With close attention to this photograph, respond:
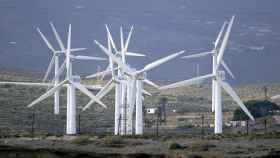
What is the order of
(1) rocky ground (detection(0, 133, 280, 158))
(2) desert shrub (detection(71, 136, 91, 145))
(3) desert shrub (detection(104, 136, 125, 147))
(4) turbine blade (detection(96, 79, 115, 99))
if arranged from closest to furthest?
(1) rocky ground (detection(0, 133, 280, 158)), (3) desert shrub (detection(104, 136, 125, 147)), (2) desert shrub (detection(71, 136, 91, 145)), (4) turbine blade (detection(96, 79, 115, 99))

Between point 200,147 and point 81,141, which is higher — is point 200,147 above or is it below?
below

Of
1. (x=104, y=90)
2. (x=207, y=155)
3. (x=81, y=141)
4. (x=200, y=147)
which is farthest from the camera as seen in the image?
(x=104, y=90)

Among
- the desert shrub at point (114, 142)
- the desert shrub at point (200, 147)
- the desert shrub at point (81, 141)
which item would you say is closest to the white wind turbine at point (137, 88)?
the desert shrub at point (81, 141)

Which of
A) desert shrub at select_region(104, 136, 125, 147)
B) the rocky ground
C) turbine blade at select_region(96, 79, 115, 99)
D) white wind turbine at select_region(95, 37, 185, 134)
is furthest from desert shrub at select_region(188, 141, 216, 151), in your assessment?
turbine blade at select_region(96, 79, 115, 99)

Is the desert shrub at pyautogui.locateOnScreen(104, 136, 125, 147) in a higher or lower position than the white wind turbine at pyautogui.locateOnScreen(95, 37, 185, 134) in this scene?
lower

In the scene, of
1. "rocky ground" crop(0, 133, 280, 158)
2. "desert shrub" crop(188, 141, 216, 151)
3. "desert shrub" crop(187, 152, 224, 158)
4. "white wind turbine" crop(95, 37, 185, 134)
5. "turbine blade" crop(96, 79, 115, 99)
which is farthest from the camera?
"turbine blade" crop(96, 79, 115, 99)

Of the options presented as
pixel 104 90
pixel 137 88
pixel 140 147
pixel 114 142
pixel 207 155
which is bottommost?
pixel 207 155

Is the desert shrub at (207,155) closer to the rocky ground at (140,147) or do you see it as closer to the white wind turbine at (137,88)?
the rocky ground at (140,147)

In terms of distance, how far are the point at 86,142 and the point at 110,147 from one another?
476 cm

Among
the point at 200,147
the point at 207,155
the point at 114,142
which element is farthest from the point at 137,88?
the point at 207,155

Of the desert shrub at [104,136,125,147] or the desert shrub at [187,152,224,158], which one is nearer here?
the desert shrub at [187,152,224,158]

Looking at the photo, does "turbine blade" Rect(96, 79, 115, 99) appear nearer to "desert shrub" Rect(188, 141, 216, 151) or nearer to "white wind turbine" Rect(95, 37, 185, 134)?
"white wind turbine" Rect(95, 37, 185, 134)

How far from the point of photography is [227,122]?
442ft

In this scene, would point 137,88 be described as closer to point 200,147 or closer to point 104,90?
point 104,90
